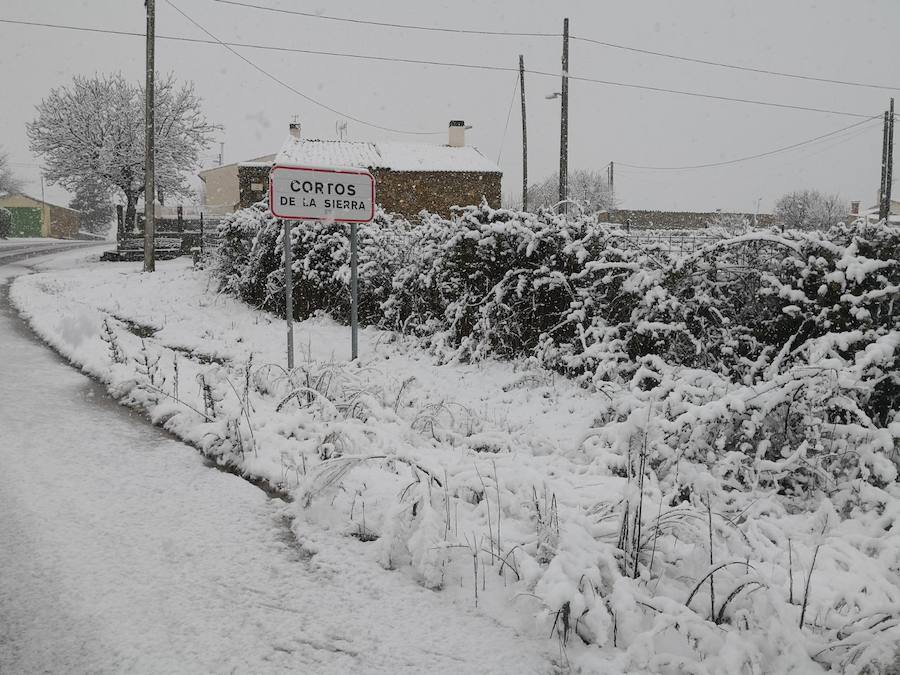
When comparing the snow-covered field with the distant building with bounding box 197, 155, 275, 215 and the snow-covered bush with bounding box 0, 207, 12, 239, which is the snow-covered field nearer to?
the distant building with bounding box 197, 155, 275, 215

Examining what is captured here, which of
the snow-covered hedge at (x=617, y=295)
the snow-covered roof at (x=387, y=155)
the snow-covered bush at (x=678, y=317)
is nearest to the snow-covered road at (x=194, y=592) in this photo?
the snow-covered bush at (x=678, y=317)

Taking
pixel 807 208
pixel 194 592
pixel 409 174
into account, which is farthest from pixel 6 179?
pixel 194 592

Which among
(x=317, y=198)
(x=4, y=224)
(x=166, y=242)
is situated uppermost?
(x=4, y=224)

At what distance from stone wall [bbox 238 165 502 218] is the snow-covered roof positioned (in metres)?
0.33

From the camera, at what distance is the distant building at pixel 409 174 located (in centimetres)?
3338

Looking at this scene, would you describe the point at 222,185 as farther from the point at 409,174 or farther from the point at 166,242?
the point at 166,242

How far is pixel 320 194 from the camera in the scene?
6.68 m

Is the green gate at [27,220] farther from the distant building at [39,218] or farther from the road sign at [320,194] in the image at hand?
the road sign at [320,194]

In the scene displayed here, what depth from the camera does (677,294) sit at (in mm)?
6203

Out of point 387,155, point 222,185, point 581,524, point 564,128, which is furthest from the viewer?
point 222,185

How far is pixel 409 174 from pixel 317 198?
2780 centimetres

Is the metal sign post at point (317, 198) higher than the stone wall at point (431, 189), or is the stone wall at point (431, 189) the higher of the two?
the stone wall at point (431, 189)

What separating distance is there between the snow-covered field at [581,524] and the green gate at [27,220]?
77.5 meters

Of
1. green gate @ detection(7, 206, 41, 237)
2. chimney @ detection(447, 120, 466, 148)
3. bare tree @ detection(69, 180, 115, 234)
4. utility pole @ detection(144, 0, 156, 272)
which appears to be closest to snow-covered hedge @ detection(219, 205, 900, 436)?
utility pole @ detection(144, 0, 156, 272)
